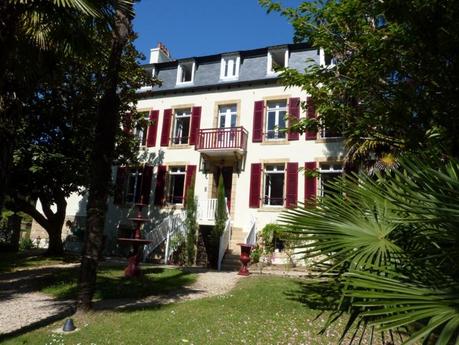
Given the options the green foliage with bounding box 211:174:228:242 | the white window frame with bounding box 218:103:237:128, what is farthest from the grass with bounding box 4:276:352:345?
the white window frame with bounding box 218:103:237:128

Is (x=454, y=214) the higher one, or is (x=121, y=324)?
(x=454, y=214)

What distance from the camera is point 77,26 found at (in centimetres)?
672

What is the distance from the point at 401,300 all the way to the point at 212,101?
19.1 meters

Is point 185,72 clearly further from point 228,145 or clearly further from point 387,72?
point 387,72

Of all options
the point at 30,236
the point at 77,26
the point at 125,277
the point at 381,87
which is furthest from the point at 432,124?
the point at 30,236

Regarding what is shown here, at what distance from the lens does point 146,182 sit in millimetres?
20578

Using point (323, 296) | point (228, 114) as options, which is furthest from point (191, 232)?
point (323, 296)

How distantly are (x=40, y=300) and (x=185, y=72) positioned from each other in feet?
50.4

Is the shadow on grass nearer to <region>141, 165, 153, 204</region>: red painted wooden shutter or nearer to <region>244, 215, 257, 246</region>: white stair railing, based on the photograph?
<region>244, 215, 257, 246</region>: white stair railing

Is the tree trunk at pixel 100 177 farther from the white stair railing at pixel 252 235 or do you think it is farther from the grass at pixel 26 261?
the white stair railing at pixel 252 235

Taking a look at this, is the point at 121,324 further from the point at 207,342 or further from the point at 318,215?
the point at 318,215

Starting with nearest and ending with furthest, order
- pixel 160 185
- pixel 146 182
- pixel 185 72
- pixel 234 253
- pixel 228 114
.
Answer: pixel 234 253 < pixel 228 114 < pixel 160 185 < pixel 146 182 < pixel 185 72

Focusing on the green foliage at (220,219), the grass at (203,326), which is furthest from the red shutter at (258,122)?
the grass at (203,326)

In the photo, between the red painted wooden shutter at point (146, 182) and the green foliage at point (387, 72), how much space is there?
48.4 feet
